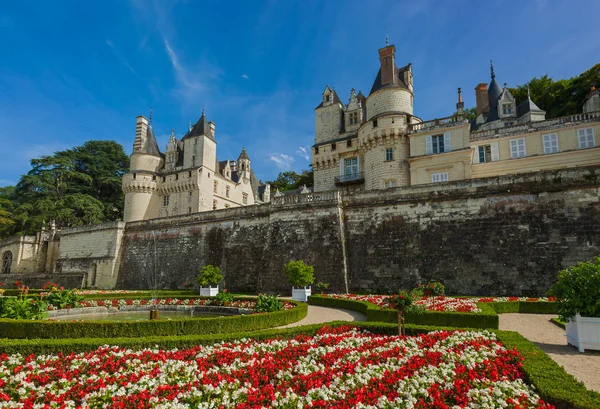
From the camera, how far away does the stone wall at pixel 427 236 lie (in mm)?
16516

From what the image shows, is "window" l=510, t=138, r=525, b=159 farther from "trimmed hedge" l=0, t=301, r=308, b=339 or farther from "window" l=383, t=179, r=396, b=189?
"trimmed hedge" l=0, t=301, r=308, b=339

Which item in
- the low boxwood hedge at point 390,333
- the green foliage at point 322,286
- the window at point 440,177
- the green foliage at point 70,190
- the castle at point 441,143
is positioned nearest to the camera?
the low boxwood hedge at point 390,333

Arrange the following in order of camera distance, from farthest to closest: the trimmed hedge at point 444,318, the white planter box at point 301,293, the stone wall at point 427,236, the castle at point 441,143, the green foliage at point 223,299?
the castle at point 441,143
the white planter box at point 301,293
the stone wall at point 427,236
the green foliage at point 223,299
the trimmed hedge at point 444,318

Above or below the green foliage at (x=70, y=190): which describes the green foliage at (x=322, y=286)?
below

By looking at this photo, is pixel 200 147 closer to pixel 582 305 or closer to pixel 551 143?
pixel 551 143

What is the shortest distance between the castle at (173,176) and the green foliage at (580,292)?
3426 cm

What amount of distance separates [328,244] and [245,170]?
3103cm

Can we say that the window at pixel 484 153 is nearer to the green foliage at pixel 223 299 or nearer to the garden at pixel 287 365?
the garden at pixel 287 365

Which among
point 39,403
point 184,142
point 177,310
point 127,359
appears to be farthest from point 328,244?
point 184,142

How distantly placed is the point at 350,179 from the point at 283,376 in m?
25.3

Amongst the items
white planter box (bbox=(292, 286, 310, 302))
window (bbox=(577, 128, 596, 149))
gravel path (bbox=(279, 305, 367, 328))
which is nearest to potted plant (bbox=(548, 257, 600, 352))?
gravel path (bbox=(279, 305, 367, 328))

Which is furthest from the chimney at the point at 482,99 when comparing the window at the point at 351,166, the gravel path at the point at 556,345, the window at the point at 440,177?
the gravel path at the point at 556,345

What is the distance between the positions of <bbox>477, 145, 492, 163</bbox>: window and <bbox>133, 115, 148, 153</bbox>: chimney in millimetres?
35906

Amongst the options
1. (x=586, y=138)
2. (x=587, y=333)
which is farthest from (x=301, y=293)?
(x=586, y=138)
